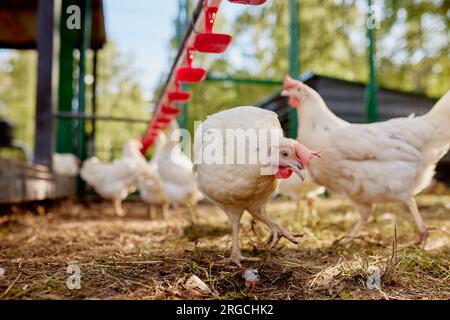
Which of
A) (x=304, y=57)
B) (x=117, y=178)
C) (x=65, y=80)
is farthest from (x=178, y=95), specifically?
(x=304, y=57)

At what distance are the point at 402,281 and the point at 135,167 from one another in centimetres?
418

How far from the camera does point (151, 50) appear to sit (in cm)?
775

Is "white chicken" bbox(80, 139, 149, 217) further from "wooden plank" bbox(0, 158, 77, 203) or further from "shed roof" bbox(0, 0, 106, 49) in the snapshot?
"shed roof" bbox(0, 0, 106, 49)

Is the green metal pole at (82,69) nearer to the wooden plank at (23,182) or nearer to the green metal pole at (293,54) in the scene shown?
the wooden plank at (23,182)

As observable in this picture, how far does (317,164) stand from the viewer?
302 centimetres

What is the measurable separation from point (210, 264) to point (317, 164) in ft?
4.53

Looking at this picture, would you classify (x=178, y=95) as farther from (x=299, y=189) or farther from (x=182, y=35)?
(x=182, y=35)

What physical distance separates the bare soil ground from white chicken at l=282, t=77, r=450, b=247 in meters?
0.34

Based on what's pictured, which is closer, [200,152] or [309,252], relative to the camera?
[200,152]

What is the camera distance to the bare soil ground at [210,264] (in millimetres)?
1619

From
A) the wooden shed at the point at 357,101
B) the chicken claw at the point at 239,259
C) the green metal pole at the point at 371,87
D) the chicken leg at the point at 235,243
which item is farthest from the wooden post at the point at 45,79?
the green metal pole at the point at 371,87

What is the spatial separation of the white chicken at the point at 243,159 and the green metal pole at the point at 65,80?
558 centimetres
